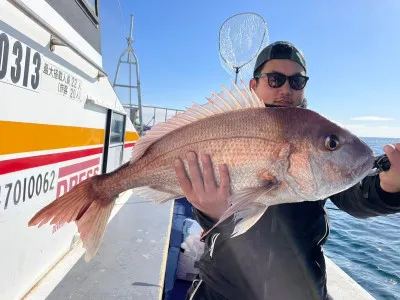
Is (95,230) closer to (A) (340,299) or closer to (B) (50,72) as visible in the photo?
(B) (50,72)

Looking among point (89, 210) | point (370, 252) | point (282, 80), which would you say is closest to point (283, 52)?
point (282, 80)

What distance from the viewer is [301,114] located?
150 cm

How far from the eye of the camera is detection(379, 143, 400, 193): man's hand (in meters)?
1.51

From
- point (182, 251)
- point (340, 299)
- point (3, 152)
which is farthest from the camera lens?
point (182, 251)

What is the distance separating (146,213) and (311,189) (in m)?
2.98

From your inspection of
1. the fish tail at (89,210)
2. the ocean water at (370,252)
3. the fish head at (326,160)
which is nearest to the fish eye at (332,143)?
the fish head at (326,160)

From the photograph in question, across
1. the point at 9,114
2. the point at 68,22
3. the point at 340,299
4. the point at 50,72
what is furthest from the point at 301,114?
the point at 340,299

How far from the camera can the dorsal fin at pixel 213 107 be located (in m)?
1.60

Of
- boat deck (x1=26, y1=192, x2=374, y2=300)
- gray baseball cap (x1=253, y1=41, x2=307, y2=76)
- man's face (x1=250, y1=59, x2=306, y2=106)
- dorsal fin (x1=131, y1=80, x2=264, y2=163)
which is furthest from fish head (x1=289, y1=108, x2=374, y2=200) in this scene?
boat deck (x1=26, y1=192, x2=374, y2=300)

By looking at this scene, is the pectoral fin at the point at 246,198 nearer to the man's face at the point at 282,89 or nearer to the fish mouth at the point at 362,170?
the fish mouth at the point at 362,170

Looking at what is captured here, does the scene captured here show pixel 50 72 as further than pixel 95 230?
Yes

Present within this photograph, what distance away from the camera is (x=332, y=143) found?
4.78 feet

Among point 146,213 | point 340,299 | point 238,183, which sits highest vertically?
point 238,183

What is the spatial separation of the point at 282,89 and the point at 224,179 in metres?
1.07
